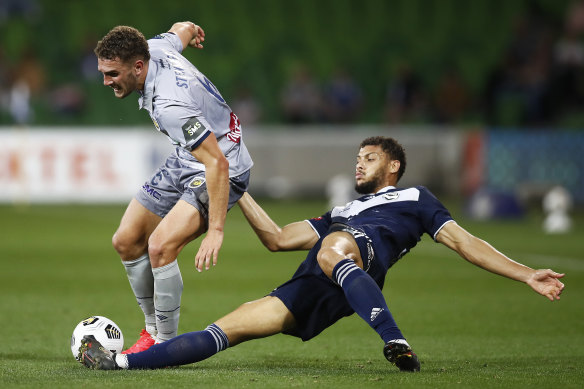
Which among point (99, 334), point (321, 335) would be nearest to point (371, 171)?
point (321, 335)

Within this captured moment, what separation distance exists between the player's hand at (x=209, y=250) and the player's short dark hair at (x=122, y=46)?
1.10 meters

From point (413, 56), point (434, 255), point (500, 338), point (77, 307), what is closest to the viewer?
point (500, 338)

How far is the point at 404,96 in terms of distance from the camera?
68.8 feet

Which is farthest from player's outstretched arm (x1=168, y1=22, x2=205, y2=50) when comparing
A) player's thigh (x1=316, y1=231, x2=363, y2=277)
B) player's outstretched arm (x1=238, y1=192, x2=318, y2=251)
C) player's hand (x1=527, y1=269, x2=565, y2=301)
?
player's hand (x1=527, y1=269, x2=565, y2=301)

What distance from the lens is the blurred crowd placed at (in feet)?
68.1

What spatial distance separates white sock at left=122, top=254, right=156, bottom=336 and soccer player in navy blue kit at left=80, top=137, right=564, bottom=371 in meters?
0.85

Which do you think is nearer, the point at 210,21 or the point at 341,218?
the point at 341,218

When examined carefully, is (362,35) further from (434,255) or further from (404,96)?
(434,255)

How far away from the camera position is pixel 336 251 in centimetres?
534

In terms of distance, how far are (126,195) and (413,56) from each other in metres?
7.59

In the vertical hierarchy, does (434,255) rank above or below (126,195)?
above

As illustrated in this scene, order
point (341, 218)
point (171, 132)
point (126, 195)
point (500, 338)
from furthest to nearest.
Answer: point (126, 195) → point (500, 338) → point (341, 218) → point (171, 132)

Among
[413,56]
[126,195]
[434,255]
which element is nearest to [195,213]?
[434,255]

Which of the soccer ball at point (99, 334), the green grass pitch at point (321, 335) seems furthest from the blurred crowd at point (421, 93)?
the soccer ball at point (99, 334)
